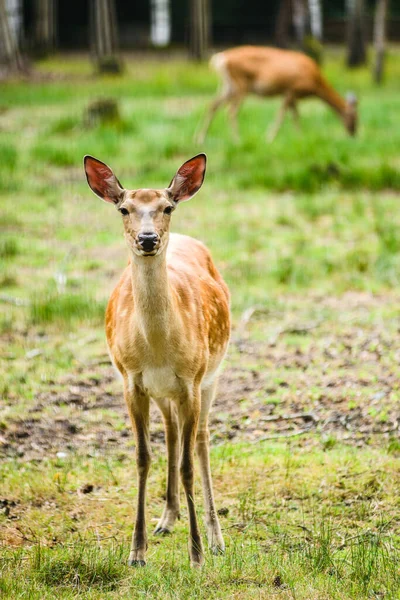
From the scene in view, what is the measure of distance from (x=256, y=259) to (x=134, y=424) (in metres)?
4.91

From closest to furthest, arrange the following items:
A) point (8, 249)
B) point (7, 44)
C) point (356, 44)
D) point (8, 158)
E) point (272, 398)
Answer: point (272, 398) → point (8, 249) → point (8, 158) → point (7, 44) → point (356, 44)

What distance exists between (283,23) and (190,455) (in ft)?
81.4

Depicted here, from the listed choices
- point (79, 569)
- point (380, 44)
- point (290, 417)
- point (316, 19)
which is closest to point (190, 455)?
point (79, 569)

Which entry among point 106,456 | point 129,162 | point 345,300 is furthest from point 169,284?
point 129,162

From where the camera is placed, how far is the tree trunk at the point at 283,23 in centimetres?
2750

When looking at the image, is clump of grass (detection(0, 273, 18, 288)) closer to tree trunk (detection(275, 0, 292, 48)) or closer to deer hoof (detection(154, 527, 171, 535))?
deer hoof (detection(154, 527, 171, 535))

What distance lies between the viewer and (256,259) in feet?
29.1

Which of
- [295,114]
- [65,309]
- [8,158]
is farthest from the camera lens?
[295,114]

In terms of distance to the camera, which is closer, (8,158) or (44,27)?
(8,158)

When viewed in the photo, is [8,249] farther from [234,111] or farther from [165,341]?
[234,111]

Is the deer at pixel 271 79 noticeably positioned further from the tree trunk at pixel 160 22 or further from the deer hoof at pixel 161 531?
the tree trunk at pixel 160 22

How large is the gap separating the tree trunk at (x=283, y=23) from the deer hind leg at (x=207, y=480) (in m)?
24.2

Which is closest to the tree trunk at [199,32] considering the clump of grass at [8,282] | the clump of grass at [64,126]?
the clump of grass at [64,126]

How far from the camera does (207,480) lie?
14.5 ft
